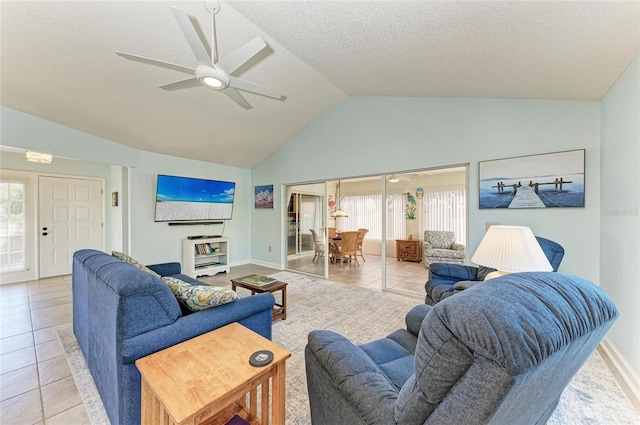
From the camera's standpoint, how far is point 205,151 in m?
5.11

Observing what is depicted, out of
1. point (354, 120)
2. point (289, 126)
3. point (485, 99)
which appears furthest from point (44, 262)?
point (485, 99)

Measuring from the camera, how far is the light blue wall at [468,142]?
2.67m

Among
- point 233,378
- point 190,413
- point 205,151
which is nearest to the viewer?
point 190,413

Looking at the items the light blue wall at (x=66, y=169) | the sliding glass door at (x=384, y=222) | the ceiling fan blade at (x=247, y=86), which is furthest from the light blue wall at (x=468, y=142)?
the light blue wall at (x=66, y=169)

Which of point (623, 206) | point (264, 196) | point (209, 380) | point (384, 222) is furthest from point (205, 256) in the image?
point (623, 206)

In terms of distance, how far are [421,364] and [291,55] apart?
342 centimetres

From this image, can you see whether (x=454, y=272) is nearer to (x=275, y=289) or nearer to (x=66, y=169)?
(x=275, y=289)

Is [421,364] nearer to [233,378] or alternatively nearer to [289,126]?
[233,378]

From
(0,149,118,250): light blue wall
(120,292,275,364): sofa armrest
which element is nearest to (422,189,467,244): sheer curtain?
(120,292,275,364): sofa armrest

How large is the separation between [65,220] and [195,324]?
5.72m

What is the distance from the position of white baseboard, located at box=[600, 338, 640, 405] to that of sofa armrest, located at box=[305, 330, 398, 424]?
2146 mm

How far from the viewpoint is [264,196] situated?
607 centimetres

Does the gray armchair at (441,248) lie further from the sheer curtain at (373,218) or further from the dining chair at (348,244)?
the dining chair at (348,244)

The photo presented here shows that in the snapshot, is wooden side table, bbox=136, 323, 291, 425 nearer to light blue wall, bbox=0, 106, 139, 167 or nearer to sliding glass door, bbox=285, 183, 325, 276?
sliding glass door, bbox=285, 183, 325, 276
